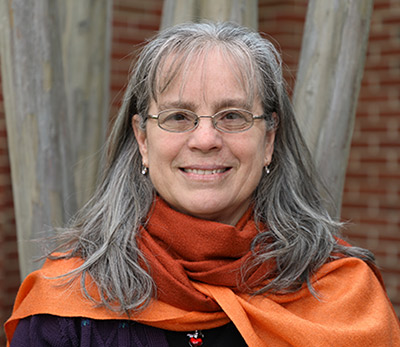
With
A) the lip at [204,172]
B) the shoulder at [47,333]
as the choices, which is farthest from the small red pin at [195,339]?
the lip at [204,172]

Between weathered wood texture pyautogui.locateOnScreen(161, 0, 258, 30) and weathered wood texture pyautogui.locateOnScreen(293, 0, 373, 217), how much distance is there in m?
0.27

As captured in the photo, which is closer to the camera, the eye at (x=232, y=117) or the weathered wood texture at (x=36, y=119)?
the eye at (x=232, y=117)

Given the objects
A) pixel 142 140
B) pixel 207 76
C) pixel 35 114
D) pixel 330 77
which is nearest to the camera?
pixel 207 76

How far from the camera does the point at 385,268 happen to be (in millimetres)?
4590

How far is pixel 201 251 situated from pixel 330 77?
0.94 m

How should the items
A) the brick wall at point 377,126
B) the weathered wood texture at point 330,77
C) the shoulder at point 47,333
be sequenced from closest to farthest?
the shoulder at point 47,333
the weathered wood texture at point 330,77
the brick wall at point 377,126

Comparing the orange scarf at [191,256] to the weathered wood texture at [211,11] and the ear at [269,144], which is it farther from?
the weathered wood texture at [211,11]

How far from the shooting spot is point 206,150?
2096 millimetres

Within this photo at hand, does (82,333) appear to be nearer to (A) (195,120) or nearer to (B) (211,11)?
(A) (195,120)

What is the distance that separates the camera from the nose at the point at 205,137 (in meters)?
2.07

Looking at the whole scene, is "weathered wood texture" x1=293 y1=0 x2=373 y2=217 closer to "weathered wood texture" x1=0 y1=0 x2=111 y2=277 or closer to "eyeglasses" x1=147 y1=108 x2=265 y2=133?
"eyeglasses" x1=147 y1=108 x2=265 y2=133

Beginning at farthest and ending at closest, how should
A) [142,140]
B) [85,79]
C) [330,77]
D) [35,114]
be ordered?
[85,79] → [330,77] → [35,114] → [142,140]

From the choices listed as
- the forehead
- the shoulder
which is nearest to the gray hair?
the forehead

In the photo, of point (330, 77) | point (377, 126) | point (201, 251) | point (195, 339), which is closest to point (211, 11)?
point (330, 77)
